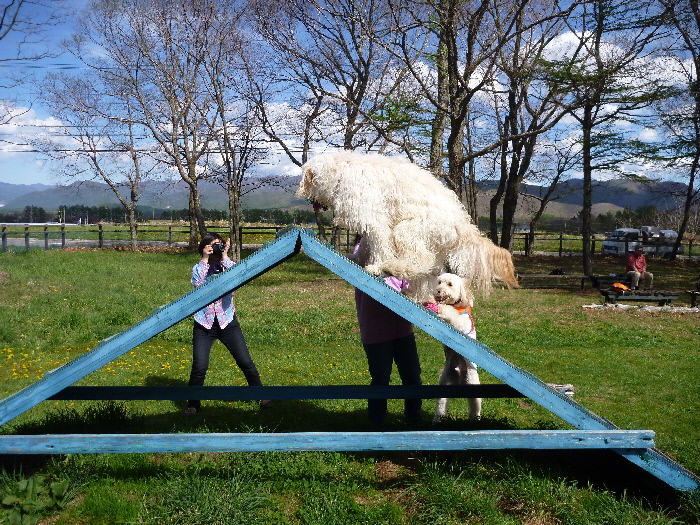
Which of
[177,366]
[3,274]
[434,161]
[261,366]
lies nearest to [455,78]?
[434,161]

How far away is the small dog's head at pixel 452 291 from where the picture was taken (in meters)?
4.38

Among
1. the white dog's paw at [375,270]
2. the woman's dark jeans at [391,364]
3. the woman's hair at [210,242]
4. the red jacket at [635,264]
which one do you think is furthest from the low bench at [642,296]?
the white dog's paw at [375,270]

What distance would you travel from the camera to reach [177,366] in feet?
25.2

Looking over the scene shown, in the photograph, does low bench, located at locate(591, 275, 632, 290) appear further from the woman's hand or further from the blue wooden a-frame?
the blue wooden a-frame

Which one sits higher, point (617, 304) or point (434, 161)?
point (434, 161)

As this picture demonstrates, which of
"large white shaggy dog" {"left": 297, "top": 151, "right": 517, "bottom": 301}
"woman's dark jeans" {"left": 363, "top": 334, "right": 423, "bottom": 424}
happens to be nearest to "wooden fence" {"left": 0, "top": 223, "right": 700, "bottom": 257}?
"woman's dark jeans" {"left": 363, "top": 334, "right": 423, "bottom": 424}

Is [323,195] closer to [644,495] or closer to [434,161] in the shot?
[644,495]

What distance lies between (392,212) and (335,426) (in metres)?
2.23

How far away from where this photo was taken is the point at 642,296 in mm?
13766

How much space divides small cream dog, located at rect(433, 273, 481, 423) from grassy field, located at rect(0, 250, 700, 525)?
0.19 metres

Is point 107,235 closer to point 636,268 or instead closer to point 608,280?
point 608,280

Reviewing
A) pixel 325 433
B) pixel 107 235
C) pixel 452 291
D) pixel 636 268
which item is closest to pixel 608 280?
pixel 636 268

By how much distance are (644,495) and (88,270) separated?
1825cm

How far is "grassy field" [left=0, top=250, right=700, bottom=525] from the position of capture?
349cm
